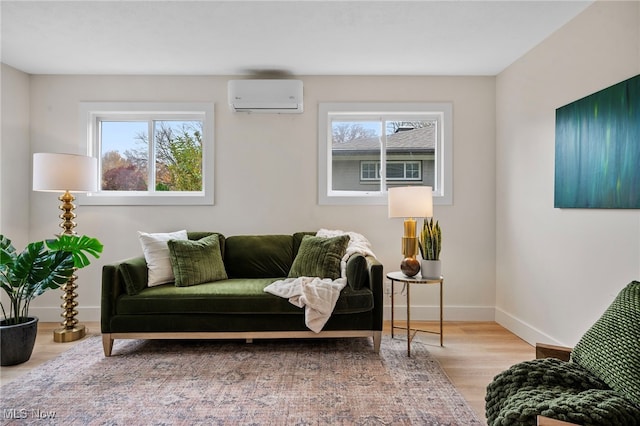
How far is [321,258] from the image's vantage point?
317 cm

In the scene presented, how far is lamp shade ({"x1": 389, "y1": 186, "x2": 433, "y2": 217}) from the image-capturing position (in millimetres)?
3039

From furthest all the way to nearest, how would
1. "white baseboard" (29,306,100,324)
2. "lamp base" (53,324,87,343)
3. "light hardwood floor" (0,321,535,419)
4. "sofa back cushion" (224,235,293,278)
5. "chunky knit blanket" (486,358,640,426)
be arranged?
"white baseboard" (29,306,100,324) → "sofa back cushion" (224,235,293,278) → "lamp base" (53,324,87,343) → "light hardwood floor" (0,321,535,419) → "chunky knit blanket" (486,358,640,426)

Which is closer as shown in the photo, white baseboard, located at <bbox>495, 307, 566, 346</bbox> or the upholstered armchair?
the upholstered armchair

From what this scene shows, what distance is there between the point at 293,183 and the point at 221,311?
4.99ft

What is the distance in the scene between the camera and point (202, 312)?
2863 millimetres

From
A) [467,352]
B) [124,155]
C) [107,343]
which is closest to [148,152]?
[124,155]

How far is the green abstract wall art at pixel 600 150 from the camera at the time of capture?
2.10 meters

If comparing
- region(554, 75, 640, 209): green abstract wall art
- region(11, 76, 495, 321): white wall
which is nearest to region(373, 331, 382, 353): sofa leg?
region(11, 76, 495, 321): white wall

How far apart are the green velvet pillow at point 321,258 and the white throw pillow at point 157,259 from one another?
3.46 ft

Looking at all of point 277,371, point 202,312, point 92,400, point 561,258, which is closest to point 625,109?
point 561,258

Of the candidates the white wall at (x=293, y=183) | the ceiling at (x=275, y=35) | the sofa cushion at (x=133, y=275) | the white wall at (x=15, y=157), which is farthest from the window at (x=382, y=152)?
the white wall at (x=15, y=157)

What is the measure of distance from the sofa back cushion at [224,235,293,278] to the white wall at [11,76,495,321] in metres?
0.30

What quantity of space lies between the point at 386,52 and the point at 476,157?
1.45 meters

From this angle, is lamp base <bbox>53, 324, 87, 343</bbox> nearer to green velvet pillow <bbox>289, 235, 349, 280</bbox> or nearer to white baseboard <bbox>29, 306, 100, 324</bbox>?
white baseboard <bbox>29, 306, 100, 324</bbox>
